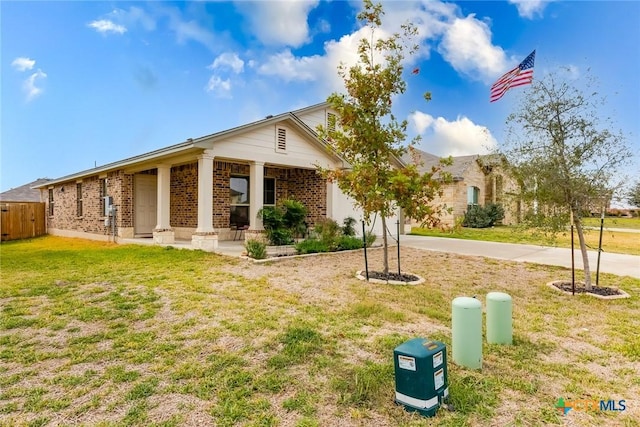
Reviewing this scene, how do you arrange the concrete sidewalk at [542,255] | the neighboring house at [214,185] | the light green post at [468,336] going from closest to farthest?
the light green post at [468,336] → the concrete sidewalk at [542,255] → the neighboring house at [214,185]

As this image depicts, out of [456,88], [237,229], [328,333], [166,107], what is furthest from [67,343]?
[456,88]

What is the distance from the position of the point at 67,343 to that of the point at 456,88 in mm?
14073

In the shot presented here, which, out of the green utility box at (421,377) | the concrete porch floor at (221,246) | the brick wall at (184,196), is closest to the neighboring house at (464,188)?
the concrete porch floor at (221,246)

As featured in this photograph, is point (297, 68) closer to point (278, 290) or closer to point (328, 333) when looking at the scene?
point (278, 290)

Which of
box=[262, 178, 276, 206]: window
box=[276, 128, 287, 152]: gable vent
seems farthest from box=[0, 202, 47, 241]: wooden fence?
box=[276, 128, 287, 152]: gable vent

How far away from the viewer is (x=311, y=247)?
34.7 ft

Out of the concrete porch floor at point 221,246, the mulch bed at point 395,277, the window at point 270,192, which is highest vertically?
the window at point 270,192

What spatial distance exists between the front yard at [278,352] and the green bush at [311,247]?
296cm

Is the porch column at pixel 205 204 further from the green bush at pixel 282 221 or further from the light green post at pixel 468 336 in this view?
the light green post at pixel 468 336

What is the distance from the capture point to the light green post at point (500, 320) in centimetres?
399

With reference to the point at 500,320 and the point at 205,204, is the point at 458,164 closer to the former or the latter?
the point at 205,204

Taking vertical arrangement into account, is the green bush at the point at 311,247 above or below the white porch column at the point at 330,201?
below

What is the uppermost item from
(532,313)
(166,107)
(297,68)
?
(297,68)

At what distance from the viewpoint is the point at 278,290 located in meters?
6.37
